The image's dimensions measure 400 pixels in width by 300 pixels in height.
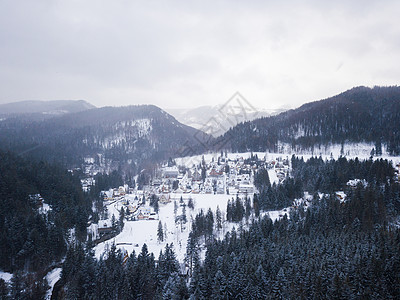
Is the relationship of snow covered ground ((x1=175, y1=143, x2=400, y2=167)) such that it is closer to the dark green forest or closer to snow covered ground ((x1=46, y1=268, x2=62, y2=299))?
the dark green forest

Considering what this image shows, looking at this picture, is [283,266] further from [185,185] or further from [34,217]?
[185,185]

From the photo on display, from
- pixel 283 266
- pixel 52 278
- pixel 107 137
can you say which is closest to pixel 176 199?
pixel 52 278

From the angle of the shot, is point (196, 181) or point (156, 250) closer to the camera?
point (156, 250)

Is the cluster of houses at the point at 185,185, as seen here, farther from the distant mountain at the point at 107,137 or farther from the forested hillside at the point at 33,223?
the distant mountain at the point at 107,137

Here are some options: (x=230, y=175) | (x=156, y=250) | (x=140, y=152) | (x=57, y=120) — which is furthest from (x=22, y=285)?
(x=57, y=120)

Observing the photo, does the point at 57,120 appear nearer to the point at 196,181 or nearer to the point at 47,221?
the point at 196,181

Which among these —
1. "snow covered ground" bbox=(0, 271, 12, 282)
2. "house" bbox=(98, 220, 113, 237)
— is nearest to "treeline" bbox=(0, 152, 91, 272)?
"snow covered ground" bbox=(0, 271, 12, 282)
